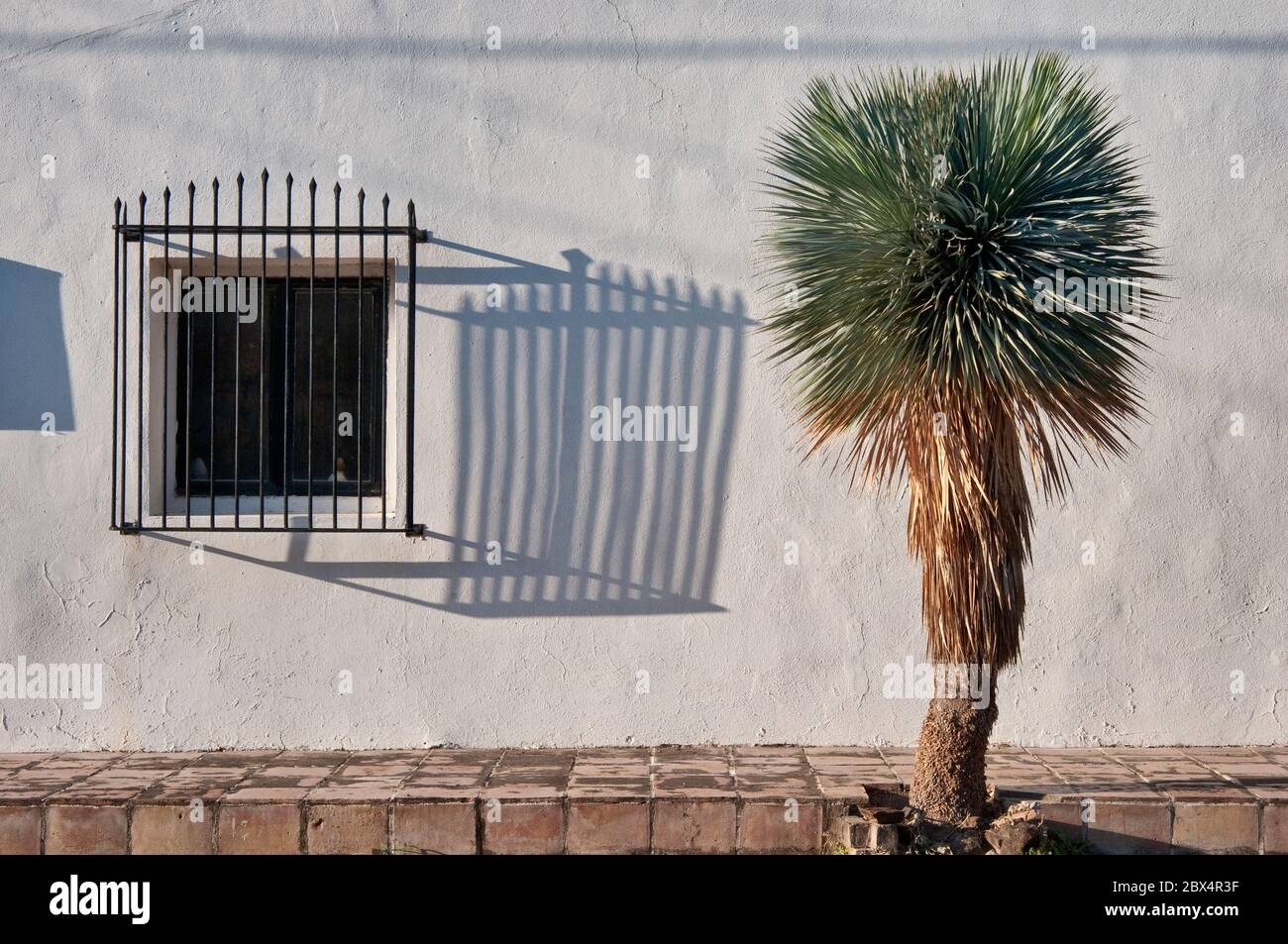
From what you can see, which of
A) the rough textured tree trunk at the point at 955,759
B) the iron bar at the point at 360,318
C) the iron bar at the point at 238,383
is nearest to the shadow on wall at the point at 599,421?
the iron bar at the point at 360,318

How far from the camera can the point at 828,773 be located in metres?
5.05

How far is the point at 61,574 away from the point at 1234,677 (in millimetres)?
4997

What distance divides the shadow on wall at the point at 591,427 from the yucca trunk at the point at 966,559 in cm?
146

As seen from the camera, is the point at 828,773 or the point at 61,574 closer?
the point at 828,773

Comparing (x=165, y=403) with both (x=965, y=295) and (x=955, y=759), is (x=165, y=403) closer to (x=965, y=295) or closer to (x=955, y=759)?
(x=965, y=295)

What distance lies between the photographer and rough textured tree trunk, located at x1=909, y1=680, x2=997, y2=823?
436 centimetres

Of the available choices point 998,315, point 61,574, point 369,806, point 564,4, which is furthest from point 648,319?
point 61,574

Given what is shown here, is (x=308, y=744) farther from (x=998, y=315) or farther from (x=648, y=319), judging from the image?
(x=998, y=315)

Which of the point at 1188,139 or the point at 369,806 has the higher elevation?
the point at 1188,139

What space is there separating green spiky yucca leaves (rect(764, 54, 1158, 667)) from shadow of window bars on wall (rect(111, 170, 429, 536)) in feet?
6.69

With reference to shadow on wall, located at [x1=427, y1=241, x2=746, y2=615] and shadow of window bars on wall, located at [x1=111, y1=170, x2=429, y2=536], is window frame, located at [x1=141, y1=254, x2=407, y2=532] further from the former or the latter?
shadow on wall, located at [x1=427, y1=241, x2=746, y2=615]

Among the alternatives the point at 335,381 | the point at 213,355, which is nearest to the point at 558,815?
the point at 335,381

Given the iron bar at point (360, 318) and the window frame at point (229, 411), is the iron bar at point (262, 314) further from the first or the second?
the iron bar at point (360, 318)
